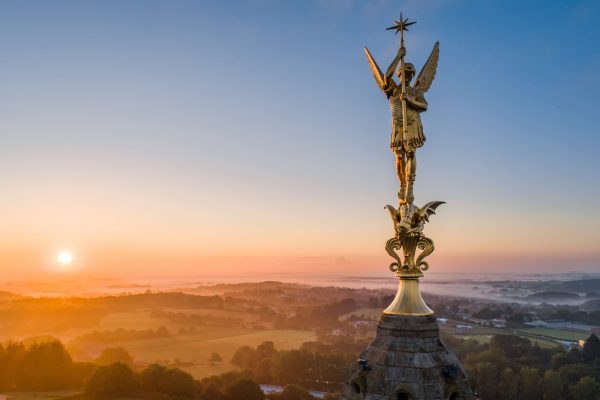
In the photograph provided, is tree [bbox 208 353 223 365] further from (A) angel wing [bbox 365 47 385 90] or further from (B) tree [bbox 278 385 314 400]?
(A) angel wing [bbox 365 47 385 90]

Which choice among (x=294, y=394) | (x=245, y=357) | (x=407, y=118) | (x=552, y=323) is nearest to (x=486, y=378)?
(x=294, y=394)

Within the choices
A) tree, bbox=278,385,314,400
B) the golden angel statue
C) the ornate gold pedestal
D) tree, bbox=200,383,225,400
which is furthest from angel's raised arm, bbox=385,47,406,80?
tree, bbox=200,383,225,400

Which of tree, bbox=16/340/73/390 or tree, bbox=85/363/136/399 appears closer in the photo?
tree, bbox=85/363/136/399

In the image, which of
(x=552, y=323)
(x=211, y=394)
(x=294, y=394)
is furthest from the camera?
(x=552, y=323)

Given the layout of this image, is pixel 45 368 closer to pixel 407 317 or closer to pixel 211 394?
pixel 211 394

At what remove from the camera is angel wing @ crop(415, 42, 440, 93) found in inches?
433

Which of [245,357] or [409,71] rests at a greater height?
[409,71]

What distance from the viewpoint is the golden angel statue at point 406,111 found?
10.5 m

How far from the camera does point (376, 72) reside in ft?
37.4

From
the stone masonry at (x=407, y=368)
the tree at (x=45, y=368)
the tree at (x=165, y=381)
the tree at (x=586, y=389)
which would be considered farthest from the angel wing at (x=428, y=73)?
Answer: the tree at (x=45, y=368)

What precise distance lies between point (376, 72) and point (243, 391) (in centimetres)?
6159

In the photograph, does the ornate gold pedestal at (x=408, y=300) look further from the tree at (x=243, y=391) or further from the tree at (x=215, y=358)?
the tree at (x=215, y=358)

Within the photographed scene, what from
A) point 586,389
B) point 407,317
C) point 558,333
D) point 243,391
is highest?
point 407,317

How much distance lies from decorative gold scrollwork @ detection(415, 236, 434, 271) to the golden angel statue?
0.93 meters
